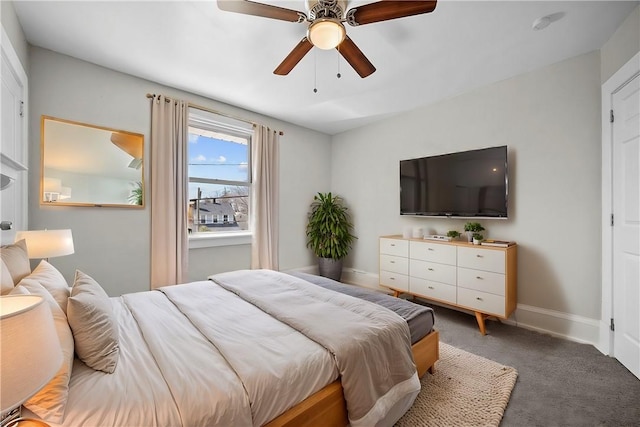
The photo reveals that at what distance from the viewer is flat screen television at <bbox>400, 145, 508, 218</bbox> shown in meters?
2.90

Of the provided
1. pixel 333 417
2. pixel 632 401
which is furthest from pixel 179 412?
pixel 632 401

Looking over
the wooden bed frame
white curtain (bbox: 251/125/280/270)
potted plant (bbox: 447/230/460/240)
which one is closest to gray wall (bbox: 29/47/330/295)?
white curtain (bbox: 251/125/280/270)

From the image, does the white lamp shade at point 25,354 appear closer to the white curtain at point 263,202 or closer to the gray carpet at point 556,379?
the gray carpet at point 556,379

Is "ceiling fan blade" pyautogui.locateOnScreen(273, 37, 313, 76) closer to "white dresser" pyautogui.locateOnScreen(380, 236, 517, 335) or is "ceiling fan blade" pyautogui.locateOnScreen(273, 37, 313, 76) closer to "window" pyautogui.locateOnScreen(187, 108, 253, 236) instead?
"window" pyautogui.locateOnScreen(187, 108, 253, 236)

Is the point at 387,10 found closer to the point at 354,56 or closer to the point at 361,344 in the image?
the point at 354,56

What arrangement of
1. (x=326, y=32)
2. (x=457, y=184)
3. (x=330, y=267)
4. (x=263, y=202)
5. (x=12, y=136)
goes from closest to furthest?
(x=326, y=32) < (x=12, y=136) < (x=457, y=184) < (x=263, y=202) < (x=330, y=267)

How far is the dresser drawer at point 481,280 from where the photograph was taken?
265 cm

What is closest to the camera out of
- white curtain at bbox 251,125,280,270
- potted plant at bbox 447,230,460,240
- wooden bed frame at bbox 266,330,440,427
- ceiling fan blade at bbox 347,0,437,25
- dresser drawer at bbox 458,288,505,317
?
wooden bed frame at bbox 266,330,440,427

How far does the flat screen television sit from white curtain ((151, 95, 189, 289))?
287 centimetres

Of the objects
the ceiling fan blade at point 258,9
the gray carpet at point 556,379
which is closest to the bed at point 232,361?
the gray carpet at point 556,379

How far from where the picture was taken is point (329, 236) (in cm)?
444

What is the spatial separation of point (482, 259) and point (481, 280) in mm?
216

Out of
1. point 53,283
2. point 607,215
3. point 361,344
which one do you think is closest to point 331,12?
point 361,344

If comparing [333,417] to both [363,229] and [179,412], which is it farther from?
[363,229]
